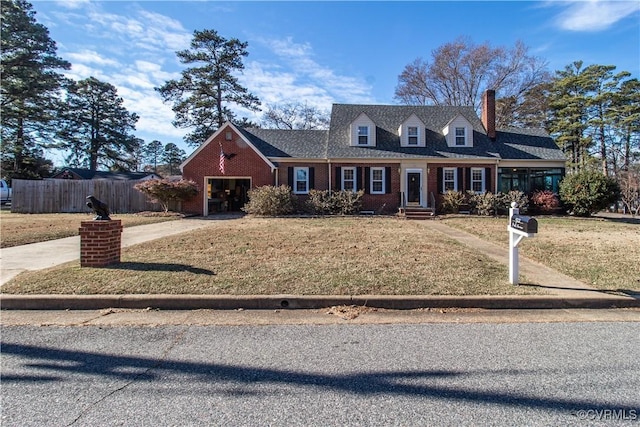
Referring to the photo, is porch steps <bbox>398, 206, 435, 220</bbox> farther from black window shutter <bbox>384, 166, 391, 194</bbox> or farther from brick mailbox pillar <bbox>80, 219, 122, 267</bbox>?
brick mailbox pillar <bbox>80, 219, 122, 267</bbox>

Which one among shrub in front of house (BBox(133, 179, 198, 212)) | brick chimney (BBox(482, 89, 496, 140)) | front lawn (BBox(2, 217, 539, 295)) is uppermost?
brick chimney (BBox(482, 89, 496, 140))

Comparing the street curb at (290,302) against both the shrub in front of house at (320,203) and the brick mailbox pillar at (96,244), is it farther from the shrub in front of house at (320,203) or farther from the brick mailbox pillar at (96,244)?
the shrub in front of house at (320,203)

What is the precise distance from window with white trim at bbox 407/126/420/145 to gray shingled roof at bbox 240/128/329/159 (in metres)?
5.17

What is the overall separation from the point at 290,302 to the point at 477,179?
721 inches

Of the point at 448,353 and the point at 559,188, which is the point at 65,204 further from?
the point at 559,188

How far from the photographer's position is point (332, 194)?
18922 mm

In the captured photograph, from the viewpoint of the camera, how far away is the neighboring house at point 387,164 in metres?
19.8

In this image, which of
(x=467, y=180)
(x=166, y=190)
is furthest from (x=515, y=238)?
(x=166, y=190)

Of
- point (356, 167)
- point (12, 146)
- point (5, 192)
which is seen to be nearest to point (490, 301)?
point (356, 167)

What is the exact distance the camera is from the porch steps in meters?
17.6

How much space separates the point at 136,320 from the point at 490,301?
4623 millimetres

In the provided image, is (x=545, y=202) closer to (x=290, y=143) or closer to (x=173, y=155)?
(x=290, y=143)

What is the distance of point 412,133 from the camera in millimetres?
20797

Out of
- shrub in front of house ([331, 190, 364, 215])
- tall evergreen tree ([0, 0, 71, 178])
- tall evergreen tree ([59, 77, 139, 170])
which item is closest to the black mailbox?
shrub in front of house ([331, 190, 364, 215])
